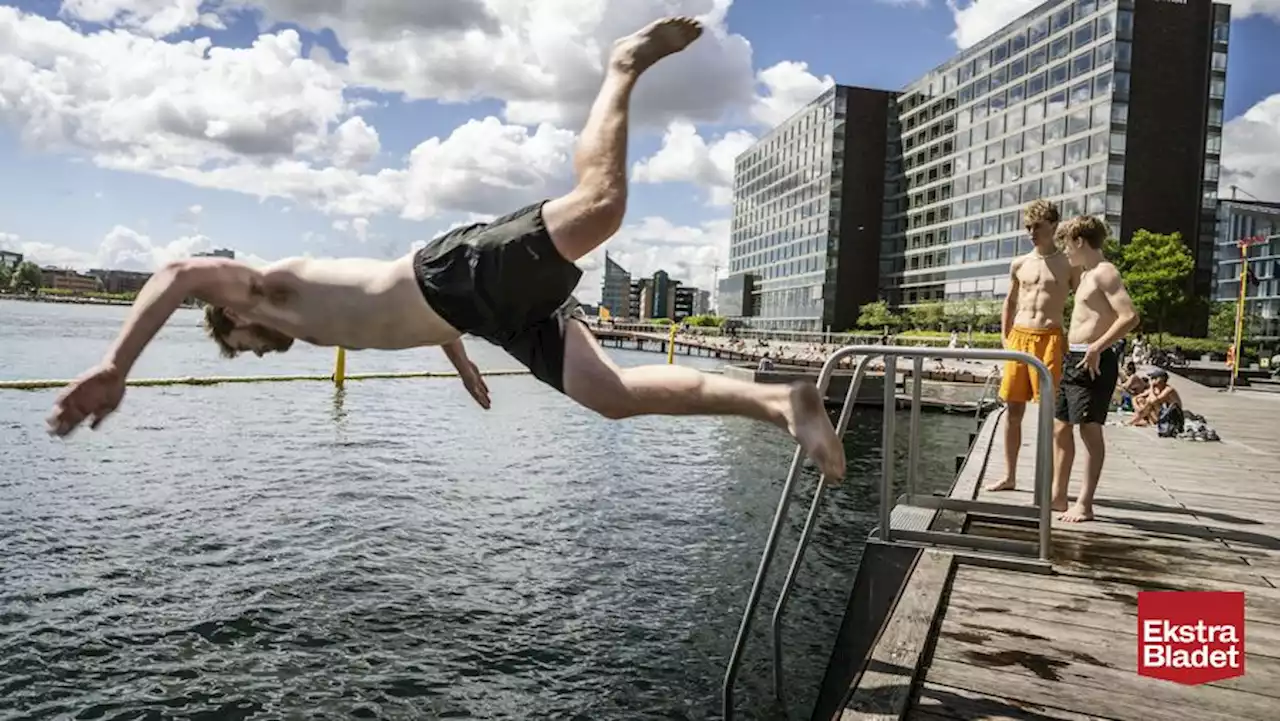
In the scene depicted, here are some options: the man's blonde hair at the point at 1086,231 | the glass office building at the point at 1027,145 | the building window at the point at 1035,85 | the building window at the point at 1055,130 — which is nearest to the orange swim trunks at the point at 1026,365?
the man's blonde hair at the point at 1086,231

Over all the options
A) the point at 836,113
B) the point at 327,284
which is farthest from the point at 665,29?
the point at 836,113

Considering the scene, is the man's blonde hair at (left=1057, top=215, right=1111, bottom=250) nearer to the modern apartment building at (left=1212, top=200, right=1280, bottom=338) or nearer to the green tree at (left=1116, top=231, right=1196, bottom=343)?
the green tree at (left=1116, top=231, right=1196, bottom=343)

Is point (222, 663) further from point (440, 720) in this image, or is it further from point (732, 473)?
point (732, 473)

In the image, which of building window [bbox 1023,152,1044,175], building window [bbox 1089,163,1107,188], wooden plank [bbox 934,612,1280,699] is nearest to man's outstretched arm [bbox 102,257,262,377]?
wooden plank [bbox 934,612,1280,699]

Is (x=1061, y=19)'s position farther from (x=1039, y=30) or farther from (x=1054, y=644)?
(x=1054, y=644)

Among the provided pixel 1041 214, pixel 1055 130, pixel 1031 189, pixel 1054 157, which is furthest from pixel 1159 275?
pixel 1041 214

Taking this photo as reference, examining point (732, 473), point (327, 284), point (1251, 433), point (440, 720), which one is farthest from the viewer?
point (732, 473)

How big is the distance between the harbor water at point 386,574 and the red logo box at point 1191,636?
2.61 metres

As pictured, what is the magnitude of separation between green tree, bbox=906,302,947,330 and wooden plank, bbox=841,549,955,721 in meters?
71.5

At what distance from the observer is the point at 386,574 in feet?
29.1

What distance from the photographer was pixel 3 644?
6.69 metres

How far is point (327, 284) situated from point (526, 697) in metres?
4.67

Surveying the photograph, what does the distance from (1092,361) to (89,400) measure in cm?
587

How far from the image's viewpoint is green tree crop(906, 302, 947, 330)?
73.1 metres
